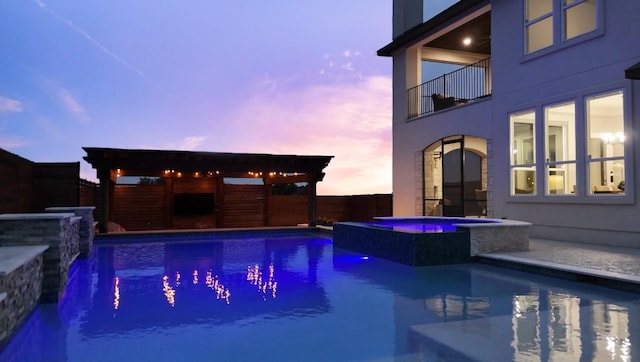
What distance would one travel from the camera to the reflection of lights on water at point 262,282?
639 centimetres

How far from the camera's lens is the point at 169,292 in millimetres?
6367

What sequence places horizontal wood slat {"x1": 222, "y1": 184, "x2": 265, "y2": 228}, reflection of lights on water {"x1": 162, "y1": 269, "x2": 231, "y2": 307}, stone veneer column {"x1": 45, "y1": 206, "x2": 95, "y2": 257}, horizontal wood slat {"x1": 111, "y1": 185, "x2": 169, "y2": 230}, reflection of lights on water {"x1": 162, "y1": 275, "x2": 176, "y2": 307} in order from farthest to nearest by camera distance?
1. horizontal wood slat {"x1": 222, "y1": 184, "x2": 265, "y2": 228}
2. horizontal wood slat {"x1": 111, "y1": 185, "x2": 169, "y2": 230}
3. stone veneer column {"x1": 45, "y1": 206, "x2": 95, "y2": 257}
4. reflection of lights on water {"x1": 162, "y1": 269, "x2": 231, "y2": 307}
5. reflection of lights on water {"x1": 162, "y1": 275, "x2": 176, "y2": 307}

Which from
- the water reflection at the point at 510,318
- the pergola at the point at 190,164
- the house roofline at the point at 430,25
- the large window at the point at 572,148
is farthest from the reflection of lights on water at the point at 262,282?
the house roofline at the point at 430,25

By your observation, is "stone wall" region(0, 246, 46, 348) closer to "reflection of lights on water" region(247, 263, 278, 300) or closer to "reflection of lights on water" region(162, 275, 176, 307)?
"reflection of lights on water" region(162, 275, 176, 307)

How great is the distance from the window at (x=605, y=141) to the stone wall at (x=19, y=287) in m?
10.6

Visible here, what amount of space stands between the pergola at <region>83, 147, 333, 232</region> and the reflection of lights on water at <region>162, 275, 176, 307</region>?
8385mm

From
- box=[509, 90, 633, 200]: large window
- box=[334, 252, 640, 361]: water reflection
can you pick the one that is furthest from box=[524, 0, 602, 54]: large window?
box=[334, 252, 640, 361]: water reflection

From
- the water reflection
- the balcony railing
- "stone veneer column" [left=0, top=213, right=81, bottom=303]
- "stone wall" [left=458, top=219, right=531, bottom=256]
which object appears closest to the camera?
the water reflection

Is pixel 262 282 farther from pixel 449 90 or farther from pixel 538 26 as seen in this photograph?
pixel 449 90

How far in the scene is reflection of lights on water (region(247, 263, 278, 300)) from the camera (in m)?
6.39

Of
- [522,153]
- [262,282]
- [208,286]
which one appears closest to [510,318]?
[262,282]

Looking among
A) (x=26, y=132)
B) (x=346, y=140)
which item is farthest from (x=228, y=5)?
(x=26, y=132)

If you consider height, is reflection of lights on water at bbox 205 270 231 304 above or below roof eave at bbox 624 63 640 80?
below

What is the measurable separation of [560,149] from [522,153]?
3.28 feet
